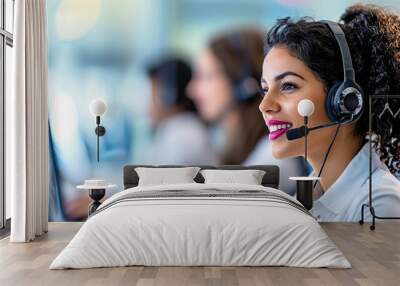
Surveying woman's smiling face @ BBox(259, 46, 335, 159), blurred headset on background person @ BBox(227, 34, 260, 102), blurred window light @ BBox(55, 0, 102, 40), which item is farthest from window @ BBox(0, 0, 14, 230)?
woman's smiling face @ BBox(259, 46, 335, 159)

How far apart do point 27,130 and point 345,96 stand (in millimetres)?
3767

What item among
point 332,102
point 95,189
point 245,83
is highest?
point 245,83

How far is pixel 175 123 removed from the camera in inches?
307

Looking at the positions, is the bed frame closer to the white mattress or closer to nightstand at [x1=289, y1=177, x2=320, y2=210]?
nightstand at [x1=289, y1=177, x2=320, y2=210]

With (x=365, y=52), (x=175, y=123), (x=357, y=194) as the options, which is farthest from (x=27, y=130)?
(x=365, y=52)

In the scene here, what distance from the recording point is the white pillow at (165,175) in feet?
23.6

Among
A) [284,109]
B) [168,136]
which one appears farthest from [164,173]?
[284,109]

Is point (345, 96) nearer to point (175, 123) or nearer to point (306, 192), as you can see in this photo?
point (306, 192)

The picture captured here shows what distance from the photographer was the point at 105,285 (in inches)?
165

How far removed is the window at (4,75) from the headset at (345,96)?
3831mm

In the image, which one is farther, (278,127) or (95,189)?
(278,127)

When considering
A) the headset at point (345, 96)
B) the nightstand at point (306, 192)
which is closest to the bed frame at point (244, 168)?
the nightstand at point (306, 192)

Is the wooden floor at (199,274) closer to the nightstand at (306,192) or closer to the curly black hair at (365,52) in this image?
the nightstand at (306,192)

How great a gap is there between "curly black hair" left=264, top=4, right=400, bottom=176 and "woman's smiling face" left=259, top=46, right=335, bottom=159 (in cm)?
11
